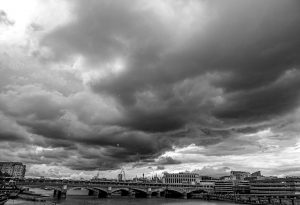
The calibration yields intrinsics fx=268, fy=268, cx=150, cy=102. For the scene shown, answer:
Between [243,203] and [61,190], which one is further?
[61,190]

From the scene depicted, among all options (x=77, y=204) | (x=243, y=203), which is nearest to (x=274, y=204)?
(x=243, y=203)

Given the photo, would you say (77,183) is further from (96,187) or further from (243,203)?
(243,203)

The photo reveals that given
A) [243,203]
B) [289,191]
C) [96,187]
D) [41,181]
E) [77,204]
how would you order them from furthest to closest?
[96,187] → [41,181] → [289,191] → [243,203] → [77,204]

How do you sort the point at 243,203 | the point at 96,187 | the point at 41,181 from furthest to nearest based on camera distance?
the point at 96,187
the point at 41,181
the point at 243,203

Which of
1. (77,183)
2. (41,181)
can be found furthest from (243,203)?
(41,181)

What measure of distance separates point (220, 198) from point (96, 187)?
9066 cm

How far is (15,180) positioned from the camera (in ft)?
614

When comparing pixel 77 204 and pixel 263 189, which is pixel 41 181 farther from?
pixel 263 189

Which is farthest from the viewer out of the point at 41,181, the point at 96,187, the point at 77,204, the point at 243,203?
the point at 96,187

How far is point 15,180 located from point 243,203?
151m

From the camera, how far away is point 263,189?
194 meters

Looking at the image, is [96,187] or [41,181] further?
[96,187]

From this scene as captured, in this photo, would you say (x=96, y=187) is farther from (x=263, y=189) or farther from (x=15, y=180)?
(x=263, y=189)

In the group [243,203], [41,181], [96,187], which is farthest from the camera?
[96,187]
